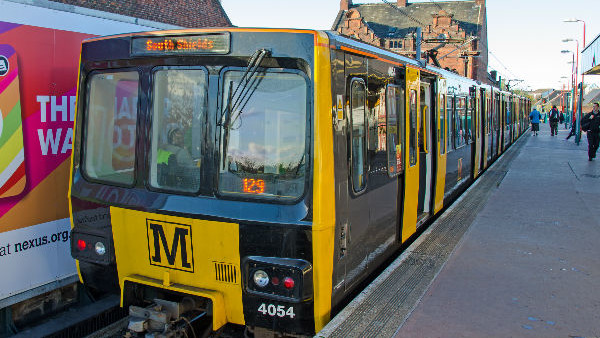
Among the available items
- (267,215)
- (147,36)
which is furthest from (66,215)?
(267,215)

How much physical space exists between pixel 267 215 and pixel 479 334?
6.15 feet

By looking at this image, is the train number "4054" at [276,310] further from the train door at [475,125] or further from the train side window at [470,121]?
the train door at [475,125]

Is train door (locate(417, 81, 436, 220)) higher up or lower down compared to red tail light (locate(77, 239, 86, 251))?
higher up

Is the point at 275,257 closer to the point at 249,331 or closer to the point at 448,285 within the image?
the point at 249,331

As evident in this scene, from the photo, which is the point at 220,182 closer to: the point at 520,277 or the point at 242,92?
the point at 242,92

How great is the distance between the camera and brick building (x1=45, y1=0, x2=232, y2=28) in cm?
1773

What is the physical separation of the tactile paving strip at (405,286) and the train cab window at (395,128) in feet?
3.34

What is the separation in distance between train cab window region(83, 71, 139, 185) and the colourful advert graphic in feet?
2.10

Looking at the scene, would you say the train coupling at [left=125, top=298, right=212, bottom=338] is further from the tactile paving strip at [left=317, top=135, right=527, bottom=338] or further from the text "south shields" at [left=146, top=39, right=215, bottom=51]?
the text "south shields" at [left=146, top=39, right=215, bottom=51]

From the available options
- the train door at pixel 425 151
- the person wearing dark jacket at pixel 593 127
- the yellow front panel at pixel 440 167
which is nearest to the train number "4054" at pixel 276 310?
the train door at pixel 425 151

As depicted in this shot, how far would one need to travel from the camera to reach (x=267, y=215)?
11.6 ft

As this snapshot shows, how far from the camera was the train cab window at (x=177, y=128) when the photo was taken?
3736 millimetres

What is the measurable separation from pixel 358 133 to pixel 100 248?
2.27m

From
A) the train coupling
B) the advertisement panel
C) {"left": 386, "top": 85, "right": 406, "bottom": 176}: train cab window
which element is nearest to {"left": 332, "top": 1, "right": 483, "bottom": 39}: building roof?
{"left": 386, "top": 85, "right": 406, "bottom": 176}: train cab window
